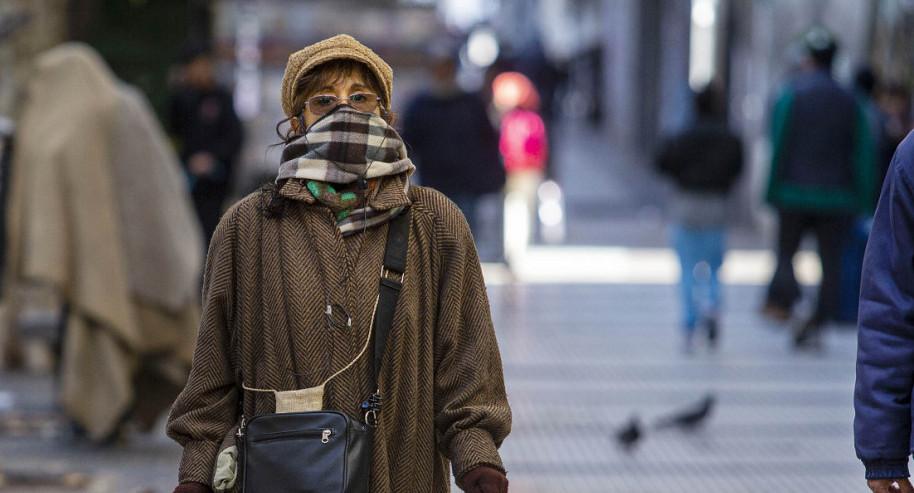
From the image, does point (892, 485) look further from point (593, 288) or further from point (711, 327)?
point (593, 288)

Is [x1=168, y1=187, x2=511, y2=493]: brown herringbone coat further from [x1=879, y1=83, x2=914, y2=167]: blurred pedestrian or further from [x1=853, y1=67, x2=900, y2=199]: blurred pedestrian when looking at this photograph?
[x1=879, y1=83, x2=914, y2=167]: blurred pedestrian

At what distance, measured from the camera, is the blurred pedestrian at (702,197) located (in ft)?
28.8

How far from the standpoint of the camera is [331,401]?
8.35ft

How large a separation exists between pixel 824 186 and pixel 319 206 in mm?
6681

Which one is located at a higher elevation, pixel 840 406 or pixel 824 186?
pixel 824 186

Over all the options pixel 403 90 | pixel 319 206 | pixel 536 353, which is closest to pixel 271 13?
pixel 403 90

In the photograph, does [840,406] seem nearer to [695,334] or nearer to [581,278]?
[695,334]

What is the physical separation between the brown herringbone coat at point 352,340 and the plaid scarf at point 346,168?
31mm

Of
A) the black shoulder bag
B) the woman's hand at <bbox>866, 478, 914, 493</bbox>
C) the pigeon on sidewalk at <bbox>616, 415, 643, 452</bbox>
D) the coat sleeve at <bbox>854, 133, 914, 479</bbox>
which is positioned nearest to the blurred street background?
the pigeon on sidewalk at <bbox>616, 415, 643, 452</bbox>

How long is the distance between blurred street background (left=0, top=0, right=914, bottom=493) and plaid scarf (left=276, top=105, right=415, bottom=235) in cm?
15

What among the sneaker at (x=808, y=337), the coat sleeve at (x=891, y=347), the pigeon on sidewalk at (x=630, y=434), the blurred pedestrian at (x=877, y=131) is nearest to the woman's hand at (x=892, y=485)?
the coat sleeve at (x=891, y=347)

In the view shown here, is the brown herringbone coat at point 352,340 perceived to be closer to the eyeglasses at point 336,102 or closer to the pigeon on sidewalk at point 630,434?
the eyeglasses at point 336,102

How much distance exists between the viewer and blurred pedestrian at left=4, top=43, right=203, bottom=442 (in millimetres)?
5852

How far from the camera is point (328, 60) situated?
8.50ft
